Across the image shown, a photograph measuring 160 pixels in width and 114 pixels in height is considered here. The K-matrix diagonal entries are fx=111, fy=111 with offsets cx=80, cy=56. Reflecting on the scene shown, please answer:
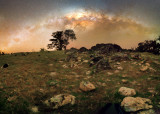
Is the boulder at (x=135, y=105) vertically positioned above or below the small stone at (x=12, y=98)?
below

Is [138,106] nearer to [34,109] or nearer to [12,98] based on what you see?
[34,109]

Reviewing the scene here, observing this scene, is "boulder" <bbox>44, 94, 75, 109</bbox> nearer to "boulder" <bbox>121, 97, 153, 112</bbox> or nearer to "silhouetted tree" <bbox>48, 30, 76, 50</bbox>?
"boulder" <bbox>121, 97, 153, 112</bbox>

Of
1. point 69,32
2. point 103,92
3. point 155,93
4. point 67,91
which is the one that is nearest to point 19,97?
point 67,91

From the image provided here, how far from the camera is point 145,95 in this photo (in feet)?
17.9

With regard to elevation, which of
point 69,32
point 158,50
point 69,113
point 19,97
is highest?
point 69,32

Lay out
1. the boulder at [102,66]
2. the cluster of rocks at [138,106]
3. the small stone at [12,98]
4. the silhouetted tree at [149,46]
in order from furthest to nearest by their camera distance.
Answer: the silhouetted tree at [149,46] < the boulder at [102,66] < the small stone at [12,98] < the cluster of rocks at [138,106]

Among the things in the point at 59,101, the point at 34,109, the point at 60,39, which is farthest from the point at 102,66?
the point at 60,39

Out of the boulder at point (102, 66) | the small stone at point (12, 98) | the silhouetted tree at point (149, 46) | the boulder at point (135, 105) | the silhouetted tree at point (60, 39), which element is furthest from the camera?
the silhouetted tree at point (60, 39)

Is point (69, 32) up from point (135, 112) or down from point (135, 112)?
up

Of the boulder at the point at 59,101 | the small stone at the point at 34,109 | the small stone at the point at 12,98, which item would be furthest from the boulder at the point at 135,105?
the small stone at the point at 12,98

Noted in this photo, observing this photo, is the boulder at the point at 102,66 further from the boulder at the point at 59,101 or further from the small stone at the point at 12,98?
the small stone at the point at 12,98

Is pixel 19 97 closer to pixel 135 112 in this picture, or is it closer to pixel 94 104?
pixel 94 104

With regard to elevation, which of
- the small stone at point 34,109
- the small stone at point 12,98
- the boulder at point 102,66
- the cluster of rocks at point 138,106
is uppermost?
the boulder at point 102,66

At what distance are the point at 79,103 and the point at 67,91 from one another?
4.32ft
